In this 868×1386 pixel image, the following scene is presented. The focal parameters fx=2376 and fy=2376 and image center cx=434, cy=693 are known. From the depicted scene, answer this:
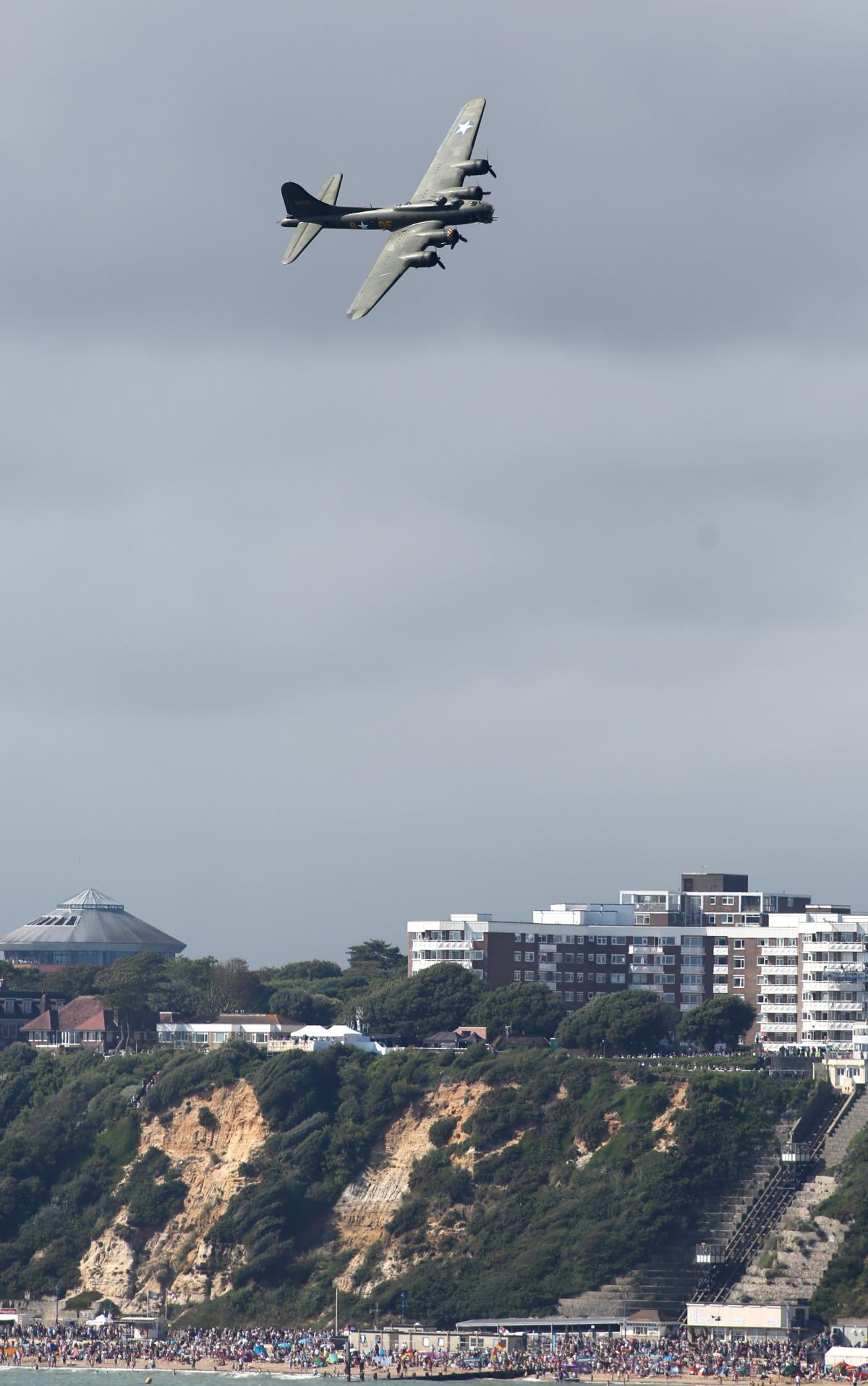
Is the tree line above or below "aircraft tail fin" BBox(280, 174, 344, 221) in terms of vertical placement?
below

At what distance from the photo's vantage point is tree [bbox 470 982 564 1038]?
167 meters

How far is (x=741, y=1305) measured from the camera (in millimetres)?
125688

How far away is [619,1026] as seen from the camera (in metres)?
159

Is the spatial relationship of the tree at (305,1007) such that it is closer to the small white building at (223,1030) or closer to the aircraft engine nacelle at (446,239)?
the small white building at (223,1030)

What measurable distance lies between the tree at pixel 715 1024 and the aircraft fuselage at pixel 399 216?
291 feet

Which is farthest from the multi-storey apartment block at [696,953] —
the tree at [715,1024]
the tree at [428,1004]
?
the tree at [715,1024]

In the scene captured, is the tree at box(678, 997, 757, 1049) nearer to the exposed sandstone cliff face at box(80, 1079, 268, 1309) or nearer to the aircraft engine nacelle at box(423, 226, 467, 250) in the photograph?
the exposed sandstone cliff face at box(80, 1079, 268, 1309)

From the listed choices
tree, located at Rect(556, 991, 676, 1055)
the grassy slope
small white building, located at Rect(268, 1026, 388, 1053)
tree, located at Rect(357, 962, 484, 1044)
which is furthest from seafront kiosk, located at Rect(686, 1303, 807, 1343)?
tree, located at Rect(357, 962, 484, 1044)

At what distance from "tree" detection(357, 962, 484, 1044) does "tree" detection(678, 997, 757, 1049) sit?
16.0 meters

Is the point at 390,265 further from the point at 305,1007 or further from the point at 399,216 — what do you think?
the point at 305,1007

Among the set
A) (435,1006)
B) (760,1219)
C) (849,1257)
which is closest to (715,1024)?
(435,1006)

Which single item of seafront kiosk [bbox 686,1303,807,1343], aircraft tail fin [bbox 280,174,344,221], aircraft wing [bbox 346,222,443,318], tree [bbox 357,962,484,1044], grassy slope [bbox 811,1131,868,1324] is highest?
aircraft tail fin [bbox 280,174,344,221]

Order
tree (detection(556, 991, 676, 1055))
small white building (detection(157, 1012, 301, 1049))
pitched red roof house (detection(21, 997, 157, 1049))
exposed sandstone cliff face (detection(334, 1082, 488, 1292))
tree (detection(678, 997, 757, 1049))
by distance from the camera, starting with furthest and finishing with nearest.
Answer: pitched red roof house (detection(21, 997, 157, 1049))
small white building (detection(157, 1012, 301, 1049))
tree (detection(678, 997, 757, 1049))
tree (detection(556, 991, 676, 1055))
exposed sandstone cliff face (detection(334, 1082, 488, 1292))

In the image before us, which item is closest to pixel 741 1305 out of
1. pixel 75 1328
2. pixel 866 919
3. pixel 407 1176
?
pixel 407 1176
